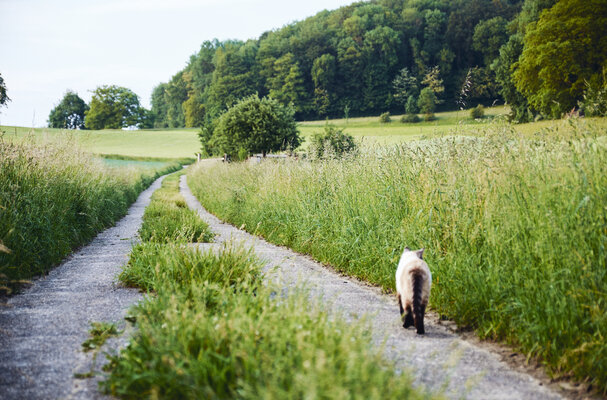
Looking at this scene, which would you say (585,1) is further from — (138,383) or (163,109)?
(163,109)

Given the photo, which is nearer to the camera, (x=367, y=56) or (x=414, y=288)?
(x=414, y=288)

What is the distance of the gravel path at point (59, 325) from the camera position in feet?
8.59

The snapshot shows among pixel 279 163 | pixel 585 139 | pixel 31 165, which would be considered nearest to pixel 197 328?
pixel 585 139

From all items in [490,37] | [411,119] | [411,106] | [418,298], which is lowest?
[418,298]

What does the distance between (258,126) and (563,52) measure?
20.3m

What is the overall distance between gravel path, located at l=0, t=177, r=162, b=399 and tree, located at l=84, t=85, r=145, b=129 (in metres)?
80.4

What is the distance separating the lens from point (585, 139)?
12.7 ft

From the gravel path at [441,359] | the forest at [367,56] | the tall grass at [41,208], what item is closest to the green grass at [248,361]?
the gravel path at [441,359]

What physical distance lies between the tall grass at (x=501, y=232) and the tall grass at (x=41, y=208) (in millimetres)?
4041

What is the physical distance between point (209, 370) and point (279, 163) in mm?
9750

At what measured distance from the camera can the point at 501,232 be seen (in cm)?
396

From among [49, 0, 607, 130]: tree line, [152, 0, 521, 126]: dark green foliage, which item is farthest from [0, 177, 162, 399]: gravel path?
[152, 0, 521, 126]: dark green foliage

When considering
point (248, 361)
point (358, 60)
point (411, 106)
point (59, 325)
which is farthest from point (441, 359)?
point (358, 60)

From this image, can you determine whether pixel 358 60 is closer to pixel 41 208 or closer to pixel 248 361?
pixel 41 208
